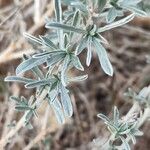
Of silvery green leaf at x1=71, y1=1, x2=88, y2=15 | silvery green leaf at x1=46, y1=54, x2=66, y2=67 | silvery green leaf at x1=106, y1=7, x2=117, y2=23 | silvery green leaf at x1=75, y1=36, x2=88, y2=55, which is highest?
silvery green leaf at x1=71, y1=1, x2=88, y2=15

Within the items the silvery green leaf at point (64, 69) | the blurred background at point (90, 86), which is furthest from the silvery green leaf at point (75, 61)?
the blurred background at point (90, 86)

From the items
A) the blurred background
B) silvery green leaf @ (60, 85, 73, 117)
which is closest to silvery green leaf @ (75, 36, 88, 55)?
silvery green leaf @ (60, 85, 73, 117)

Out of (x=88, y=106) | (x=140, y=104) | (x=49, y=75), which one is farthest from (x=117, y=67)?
(x=49, y=75)

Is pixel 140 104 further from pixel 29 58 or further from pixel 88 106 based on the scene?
pixel 88 106

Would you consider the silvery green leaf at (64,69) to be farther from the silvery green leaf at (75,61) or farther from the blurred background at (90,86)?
the blurred background at (90,86)

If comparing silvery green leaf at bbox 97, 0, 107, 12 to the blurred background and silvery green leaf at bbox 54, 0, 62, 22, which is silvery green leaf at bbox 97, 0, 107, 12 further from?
the blurred background
